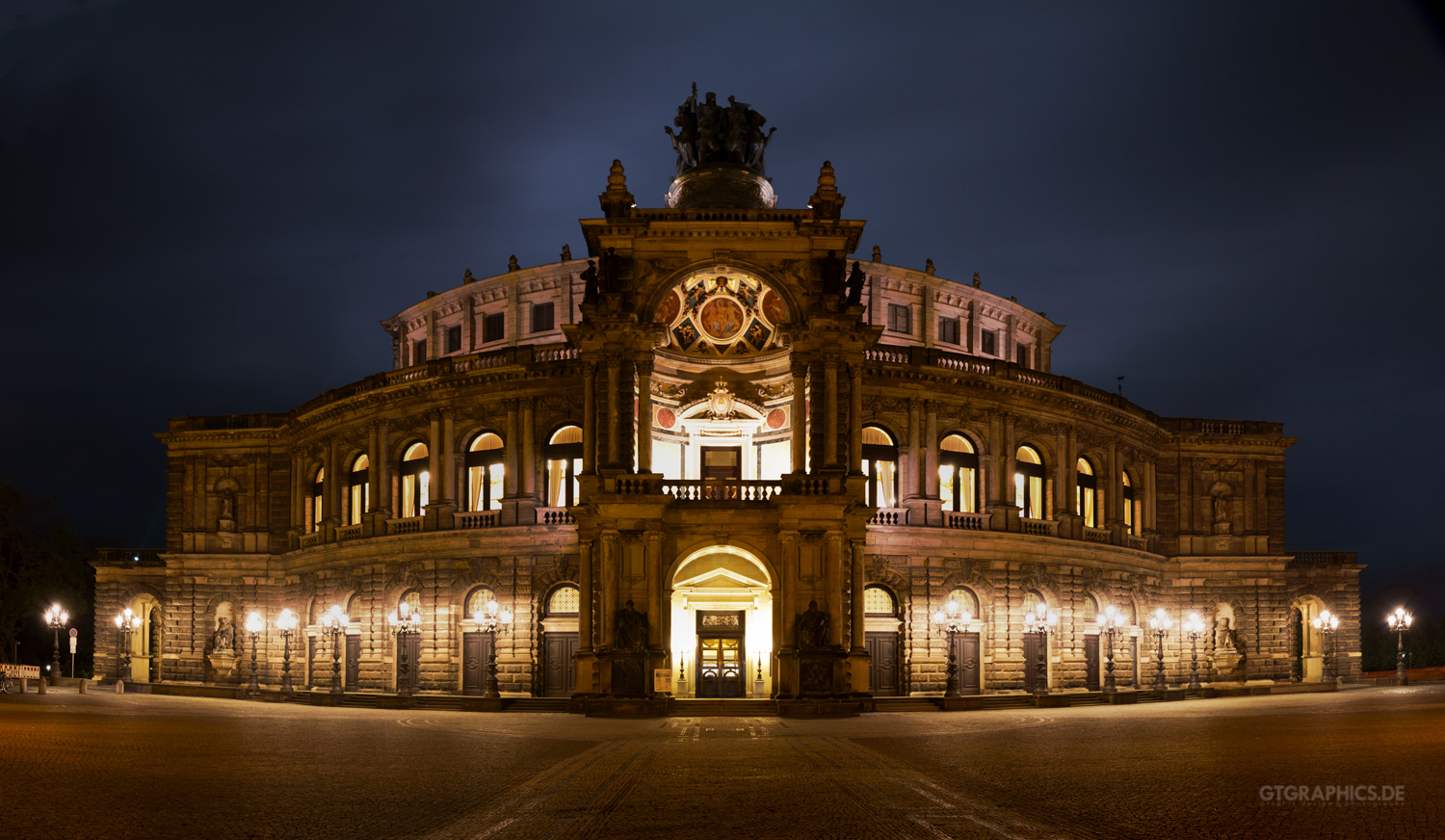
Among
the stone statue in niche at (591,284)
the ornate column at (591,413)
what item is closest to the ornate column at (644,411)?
the ornate column at (591,413)

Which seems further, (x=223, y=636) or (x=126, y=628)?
(x=126, y=628)

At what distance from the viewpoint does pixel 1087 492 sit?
2377 inches

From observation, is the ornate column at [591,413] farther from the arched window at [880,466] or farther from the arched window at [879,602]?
the arched window at [879,602]

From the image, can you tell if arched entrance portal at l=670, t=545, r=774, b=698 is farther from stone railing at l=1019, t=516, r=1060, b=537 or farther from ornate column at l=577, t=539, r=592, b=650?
stone railing at l=1019, t=516, r=1060, b=537

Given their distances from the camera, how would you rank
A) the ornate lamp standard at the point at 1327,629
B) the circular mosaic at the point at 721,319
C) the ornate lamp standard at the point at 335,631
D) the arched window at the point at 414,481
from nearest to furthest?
1. the circular mosaic at the point at 721,319
2. the ornate lamp standard at the point at 335,631
3. the arched window at the point at 414,481
4. the ornate lamp standard at the point at 1327,629

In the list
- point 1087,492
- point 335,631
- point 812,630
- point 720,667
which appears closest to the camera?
point 812,630

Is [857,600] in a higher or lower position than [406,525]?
lower

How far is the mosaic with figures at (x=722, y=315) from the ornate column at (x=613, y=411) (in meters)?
3.75

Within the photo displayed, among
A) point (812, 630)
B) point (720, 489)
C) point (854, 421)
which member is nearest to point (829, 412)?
Result: point (854, 421)

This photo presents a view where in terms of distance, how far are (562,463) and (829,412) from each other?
48.0ft

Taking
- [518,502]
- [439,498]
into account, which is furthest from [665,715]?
[439,498]

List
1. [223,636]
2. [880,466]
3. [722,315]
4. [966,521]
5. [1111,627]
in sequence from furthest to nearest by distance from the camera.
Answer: [223,636]
[1111,627]
[966,521]
[880,466]
[722,315]

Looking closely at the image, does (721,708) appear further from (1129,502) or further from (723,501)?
(1129,502)

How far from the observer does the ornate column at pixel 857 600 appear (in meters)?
43.6
